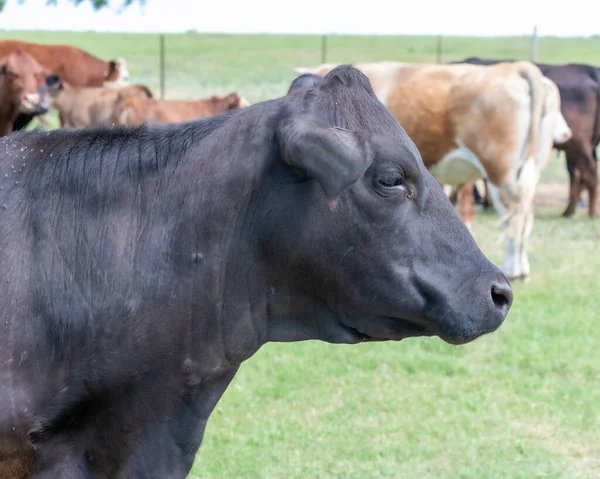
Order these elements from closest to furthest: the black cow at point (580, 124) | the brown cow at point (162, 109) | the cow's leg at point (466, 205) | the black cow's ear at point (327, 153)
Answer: the black cow's ear at point (327, 153) → the cow's leg at point (466, 205) → the brown cow at point (162, 109) → the black cow at point (580, 124)

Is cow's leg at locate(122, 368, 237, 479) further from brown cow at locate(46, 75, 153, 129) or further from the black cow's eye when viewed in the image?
brown cow at locate(46, 75, 153, 129)

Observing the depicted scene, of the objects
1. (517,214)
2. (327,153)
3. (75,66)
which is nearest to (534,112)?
(517,214)

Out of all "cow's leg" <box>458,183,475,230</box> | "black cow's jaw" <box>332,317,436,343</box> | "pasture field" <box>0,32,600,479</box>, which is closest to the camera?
"black cow's jaw" <box>332,317,436,343</box>

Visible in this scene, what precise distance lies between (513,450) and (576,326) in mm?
2584

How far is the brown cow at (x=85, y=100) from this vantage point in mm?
14531

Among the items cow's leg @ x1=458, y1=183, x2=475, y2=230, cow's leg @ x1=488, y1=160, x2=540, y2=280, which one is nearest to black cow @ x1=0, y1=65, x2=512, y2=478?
cow's leg @ x1=488, y1=160, x2=540, y2=280

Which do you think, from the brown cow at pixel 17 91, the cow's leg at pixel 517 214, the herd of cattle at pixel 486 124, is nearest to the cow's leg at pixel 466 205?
the herd of cattle at pixel 486 124

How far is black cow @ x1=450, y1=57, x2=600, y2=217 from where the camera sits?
13344 millimetres

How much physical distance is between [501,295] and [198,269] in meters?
0.85

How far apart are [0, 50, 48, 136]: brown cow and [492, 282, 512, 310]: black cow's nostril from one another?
458 inches

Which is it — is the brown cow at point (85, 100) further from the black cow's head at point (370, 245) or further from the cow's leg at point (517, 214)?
the black cow's head at point (370, 245)

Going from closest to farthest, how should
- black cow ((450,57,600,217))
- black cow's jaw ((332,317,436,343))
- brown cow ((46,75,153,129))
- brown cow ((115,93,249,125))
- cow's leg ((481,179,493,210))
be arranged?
black cow's jaw ((332,317,436,343))
brown cow ((115,93,249,125))
black cow ((450,57,600,217))
cow's leg ((481,179,493,210))
brown cow ((46,75,153,129))

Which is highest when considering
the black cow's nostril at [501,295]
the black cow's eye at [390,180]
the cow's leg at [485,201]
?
the black cow's eye at [390,180]

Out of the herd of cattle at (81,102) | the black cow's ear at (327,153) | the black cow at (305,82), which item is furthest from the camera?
the herd of cattle at (81,102)
